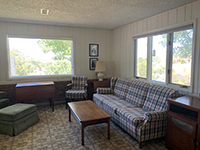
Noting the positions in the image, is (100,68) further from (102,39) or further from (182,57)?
(182,57)

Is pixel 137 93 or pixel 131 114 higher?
pixel 137 93

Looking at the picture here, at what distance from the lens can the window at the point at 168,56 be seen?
2.93 metres

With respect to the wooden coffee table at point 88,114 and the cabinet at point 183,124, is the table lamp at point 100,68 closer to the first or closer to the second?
the wooden coffee table at point 88,114

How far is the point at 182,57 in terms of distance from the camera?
303 centimetres

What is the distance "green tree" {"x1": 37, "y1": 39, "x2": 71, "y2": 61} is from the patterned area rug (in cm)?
221

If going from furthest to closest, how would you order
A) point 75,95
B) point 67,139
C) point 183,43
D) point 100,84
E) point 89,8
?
1. point 100,84
2. point 75,95
3. point 89,8
4. point 183,43
5. point 67,139

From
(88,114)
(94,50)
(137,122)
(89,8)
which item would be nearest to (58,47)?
(94,50)

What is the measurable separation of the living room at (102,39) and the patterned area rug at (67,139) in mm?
44

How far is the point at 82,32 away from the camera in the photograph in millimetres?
5066

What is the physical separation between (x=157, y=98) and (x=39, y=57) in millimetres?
3553

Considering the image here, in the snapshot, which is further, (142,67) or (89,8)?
(142,67)

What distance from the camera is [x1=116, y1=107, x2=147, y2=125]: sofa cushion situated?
2.59 meters

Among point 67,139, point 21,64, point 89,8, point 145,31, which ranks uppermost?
point 89,8

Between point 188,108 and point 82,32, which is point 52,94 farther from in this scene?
point 188,108
